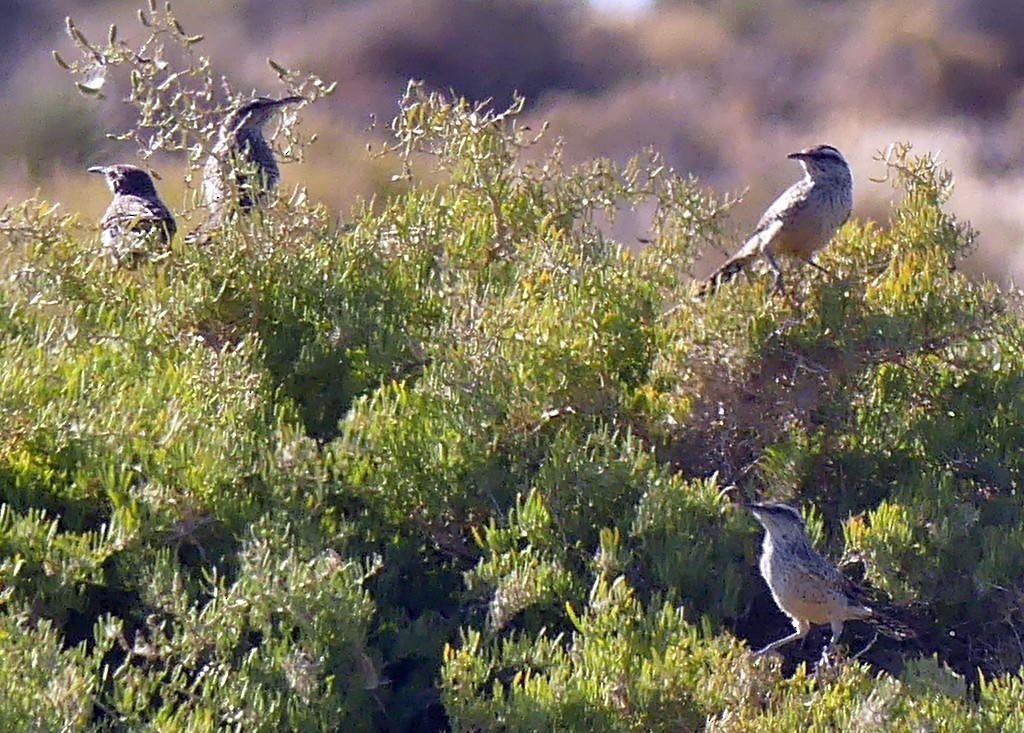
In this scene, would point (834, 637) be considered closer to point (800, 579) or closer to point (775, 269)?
point (800, 579)

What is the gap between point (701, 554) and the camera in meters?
4.95

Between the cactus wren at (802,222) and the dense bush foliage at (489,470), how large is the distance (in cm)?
12

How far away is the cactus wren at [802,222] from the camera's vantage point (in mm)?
5867

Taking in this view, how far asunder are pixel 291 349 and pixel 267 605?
1.56 meters

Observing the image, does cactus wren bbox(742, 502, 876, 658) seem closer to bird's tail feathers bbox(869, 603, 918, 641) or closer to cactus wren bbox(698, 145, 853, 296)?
bird's tail feathers bbox(869, 603, 918, 641)

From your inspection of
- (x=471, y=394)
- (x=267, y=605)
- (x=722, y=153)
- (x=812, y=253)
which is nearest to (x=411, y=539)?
(x=471, y=394)

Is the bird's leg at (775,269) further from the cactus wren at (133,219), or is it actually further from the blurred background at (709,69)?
the blurred background at (709,69)

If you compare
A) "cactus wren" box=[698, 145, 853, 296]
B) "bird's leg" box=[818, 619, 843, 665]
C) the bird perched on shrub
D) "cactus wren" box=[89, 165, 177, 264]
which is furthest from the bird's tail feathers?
"cactus wren" box=[89, 165, 177, 264]

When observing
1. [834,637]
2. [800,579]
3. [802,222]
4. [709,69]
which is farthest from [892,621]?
[709,69]

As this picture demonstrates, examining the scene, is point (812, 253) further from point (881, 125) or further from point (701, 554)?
point (881, 125)

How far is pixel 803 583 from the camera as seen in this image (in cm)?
475

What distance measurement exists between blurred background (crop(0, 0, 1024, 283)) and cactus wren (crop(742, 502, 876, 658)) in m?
11.0

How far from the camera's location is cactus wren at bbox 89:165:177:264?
576cm

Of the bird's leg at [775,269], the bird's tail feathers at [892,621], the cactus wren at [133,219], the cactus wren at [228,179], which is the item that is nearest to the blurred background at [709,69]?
the cactus wren at [133,219]
